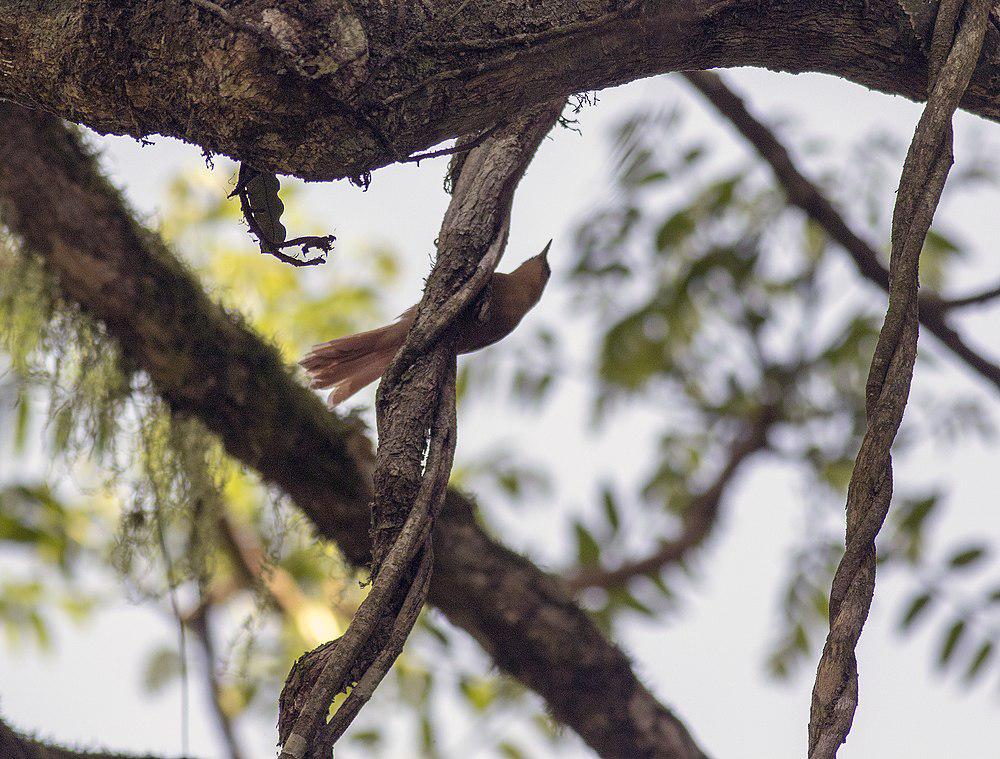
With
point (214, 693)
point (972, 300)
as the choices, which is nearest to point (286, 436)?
point (214, 693)

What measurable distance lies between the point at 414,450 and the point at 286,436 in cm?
87

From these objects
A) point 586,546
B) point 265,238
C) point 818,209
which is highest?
point 818,209

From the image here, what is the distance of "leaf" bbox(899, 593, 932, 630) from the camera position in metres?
2.29

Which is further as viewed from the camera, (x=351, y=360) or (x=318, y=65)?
(x=351, y=360)

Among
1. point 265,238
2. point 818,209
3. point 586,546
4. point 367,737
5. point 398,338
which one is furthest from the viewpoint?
point 586,546

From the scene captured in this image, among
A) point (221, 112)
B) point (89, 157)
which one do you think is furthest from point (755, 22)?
point (89, 157)

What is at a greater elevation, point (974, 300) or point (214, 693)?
point (974, 300)

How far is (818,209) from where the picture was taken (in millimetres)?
2168

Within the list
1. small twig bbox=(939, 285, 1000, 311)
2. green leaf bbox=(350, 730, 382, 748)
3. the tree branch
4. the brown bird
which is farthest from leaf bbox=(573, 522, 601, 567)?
the brown bird

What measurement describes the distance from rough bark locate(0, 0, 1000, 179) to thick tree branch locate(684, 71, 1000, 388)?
1043 millimetres

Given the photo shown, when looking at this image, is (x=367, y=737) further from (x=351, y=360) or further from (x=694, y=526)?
(x=351, y=360)

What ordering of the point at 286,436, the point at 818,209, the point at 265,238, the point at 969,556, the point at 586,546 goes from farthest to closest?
1. the point at 586,546
2. the point at 969,556
3. the point at 818,209
4. the point at 286,436
5. the point at 265,238

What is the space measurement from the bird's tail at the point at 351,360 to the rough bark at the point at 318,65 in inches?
11.8

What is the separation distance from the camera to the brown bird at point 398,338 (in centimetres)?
106
